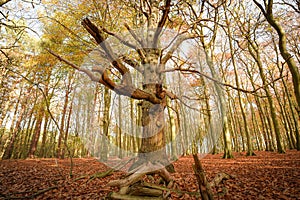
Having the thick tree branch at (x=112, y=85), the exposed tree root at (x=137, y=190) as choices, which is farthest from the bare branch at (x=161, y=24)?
the exposed tree root at (x=137, y=190)

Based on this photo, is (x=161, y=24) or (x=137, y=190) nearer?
(x=137, y=190)

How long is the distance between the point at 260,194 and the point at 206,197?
1.56 meters

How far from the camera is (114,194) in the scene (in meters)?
2.86

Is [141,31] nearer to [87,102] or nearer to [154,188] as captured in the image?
[154,188]

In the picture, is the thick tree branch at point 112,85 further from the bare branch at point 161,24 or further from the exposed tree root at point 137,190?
the bare branch at point 161,24

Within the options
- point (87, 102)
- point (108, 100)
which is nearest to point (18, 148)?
point (87, 102)

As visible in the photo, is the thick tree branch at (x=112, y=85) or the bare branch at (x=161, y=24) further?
the bare branch at (x=161, y=24)

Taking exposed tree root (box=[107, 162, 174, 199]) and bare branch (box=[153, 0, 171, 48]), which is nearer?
exposed tree root (box=[107, 162, 174, 199])

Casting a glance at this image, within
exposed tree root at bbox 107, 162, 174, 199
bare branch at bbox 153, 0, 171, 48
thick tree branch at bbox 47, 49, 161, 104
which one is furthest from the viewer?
bare branch at bbox 153, 0, 171, 48

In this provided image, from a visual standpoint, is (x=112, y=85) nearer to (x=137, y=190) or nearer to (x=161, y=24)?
(x=137, y=190)

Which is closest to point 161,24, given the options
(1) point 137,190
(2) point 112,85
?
(2) point 112,85

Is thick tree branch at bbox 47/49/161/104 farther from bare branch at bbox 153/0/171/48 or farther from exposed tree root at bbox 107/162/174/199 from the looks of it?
bare branch at bbox 153/0/171/48

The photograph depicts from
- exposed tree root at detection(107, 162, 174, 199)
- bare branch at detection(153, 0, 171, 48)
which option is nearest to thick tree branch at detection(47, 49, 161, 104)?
exposed tree root at detection(107, 162, 174, 199)

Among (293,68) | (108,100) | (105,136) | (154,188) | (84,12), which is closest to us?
(154,188)
